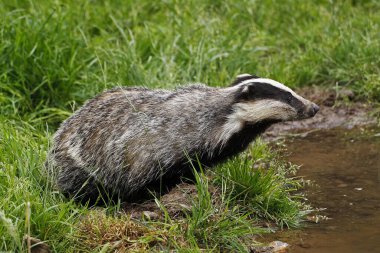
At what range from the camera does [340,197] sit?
6.01m

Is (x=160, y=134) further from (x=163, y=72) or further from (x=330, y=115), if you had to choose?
(x=330, y=115)

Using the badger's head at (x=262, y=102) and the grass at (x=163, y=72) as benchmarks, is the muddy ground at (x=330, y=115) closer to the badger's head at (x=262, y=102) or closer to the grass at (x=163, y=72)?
the grass at (x=163, y=72)

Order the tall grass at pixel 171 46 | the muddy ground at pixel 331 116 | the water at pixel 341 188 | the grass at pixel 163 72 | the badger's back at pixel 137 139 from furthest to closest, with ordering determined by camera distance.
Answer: the muddy ground at pixel 331 116
the tall grass at pixel 171 46
the badger's back at pixel 137 139
the water at pixel 341 188
the grass at pixel 163 72

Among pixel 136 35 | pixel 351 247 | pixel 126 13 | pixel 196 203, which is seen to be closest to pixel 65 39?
pixel 136 35

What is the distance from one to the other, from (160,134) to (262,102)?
732 mm

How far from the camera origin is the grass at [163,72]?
4926mm

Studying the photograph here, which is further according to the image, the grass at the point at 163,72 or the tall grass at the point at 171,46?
the tall grass at the point at 171,46

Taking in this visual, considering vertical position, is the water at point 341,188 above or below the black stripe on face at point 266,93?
below

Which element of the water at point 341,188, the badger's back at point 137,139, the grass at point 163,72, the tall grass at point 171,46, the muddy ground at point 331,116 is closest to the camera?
the grass at point 163,72

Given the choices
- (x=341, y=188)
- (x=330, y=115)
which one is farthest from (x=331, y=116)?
(x=341, y=188)

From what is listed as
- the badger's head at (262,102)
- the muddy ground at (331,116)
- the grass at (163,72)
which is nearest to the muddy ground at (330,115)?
the muddy ground at (331,116)

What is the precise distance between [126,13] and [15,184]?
450 cm

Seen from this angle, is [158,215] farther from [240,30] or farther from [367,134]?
[240,30]

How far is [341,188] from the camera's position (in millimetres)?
6172
